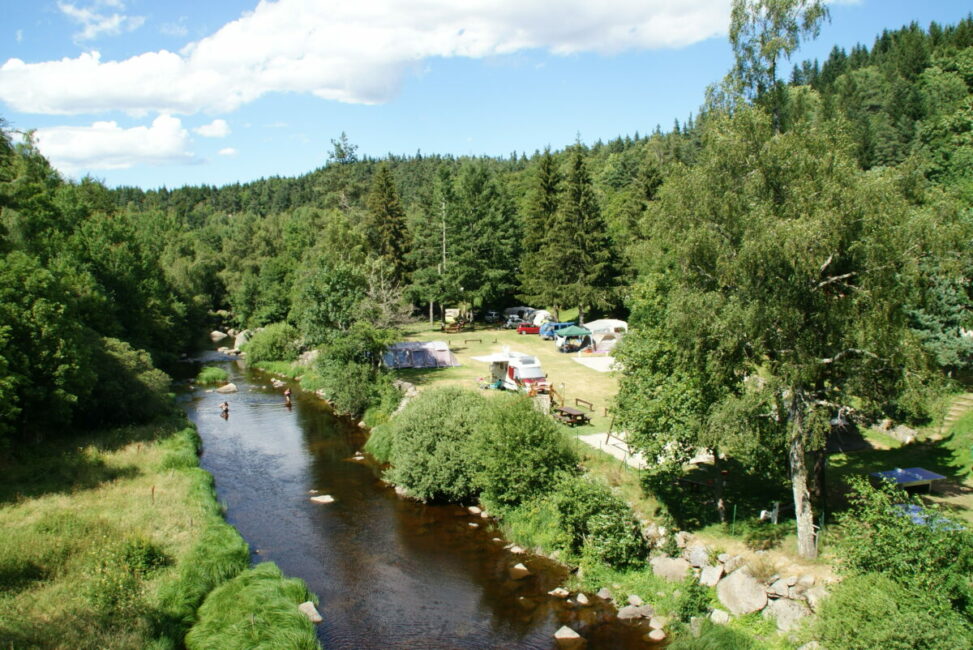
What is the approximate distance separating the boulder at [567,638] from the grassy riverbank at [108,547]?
231 inches

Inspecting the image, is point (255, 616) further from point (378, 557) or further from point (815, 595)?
point (815, 595)

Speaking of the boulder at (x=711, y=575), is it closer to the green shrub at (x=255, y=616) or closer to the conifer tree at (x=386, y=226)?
the green shrub at (x=255, y=616)

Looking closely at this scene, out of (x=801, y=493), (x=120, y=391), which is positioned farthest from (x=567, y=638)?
(x=120, y=391)

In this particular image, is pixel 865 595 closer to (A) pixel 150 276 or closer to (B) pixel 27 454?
(B) pixel 27 454

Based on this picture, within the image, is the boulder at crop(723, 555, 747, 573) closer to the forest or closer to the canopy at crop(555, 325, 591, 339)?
the forest

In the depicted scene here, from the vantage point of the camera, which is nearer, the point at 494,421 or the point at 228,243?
the point at 494,421

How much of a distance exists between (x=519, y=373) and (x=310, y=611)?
17297 millimetres

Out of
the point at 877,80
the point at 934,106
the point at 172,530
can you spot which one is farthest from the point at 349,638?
the point at 877,80

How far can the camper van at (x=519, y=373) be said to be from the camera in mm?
30781

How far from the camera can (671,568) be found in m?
17.0

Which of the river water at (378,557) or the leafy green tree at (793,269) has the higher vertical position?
the leafy green tree at (793,269)

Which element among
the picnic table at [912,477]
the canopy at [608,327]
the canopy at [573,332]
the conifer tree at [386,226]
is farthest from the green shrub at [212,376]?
the picnic table at [912,477]

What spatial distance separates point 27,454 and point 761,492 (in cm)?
2734

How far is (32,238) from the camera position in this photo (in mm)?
38719
